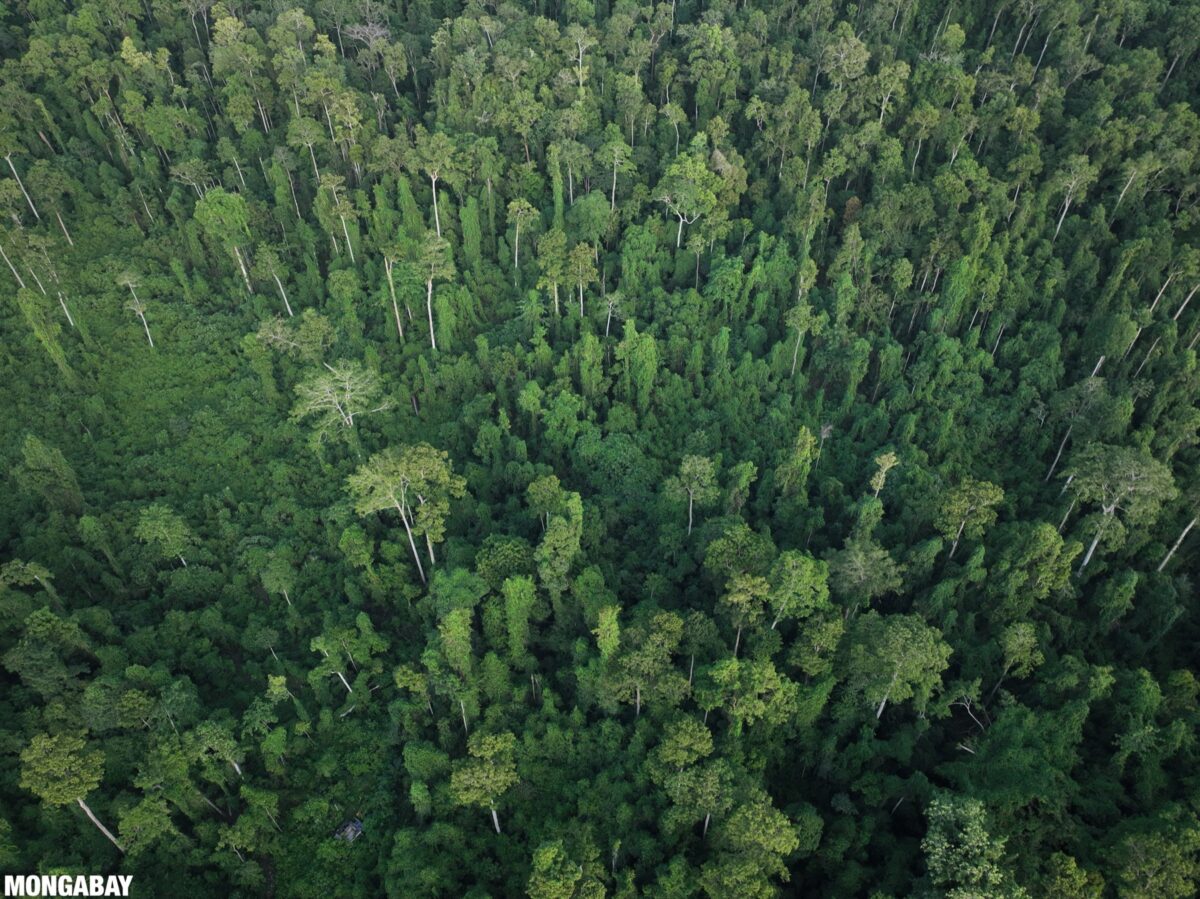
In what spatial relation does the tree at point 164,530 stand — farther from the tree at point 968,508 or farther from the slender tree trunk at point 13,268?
the tree at point 968,508

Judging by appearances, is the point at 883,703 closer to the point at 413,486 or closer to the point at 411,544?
the point at 411,544

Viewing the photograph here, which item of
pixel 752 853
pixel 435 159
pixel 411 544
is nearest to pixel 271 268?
pixel 435 159

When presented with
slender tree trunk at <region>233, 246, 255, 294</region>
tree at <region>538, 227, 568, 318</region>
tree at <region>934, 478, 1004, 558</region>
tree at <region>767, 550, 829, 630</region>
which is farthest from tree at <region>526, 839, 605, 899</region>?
slender tree trunk at <region>233, 246, 255, 294</region>

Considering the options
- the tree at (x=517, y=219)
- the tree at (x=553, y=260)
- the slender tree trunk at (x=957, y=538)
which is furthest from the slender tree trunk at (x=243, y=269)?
the slender tree trunk at (x=957, y=538)

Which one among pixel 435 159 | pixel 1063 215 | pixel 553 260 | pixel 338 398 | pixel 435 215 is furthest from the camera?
pixel 435 215

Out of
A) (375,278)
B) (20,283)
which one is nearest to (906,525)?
(375,278)

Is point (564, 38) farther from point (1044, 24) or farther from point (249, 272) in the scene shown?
point (1044, 24)

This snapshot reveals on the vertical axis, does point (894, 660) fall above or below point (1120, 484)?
below
